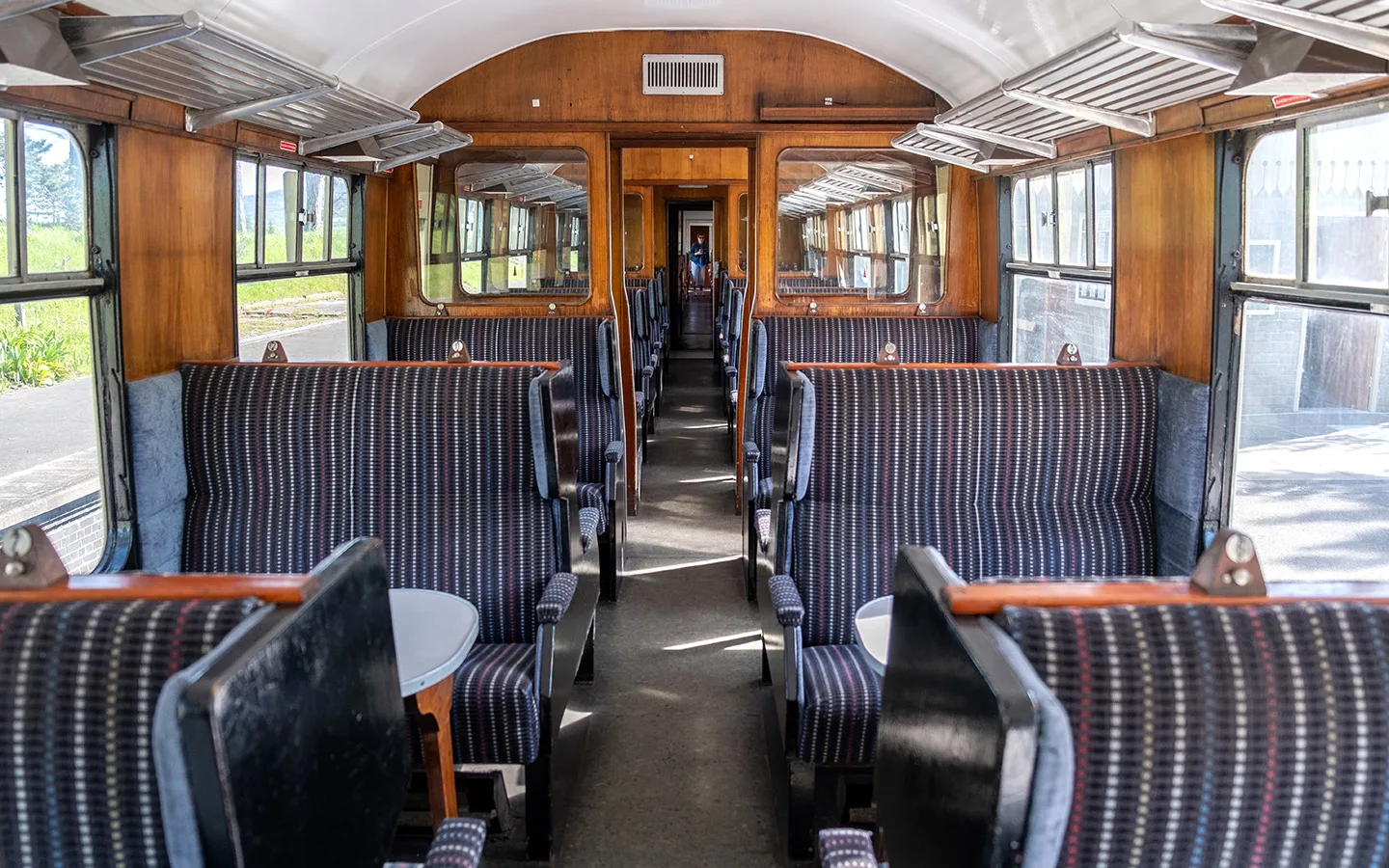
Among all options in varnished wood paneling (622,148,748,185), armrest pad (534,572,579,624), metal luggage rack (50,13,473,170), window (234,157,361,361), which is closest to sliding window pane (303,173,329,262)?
window (234,157,361,361)

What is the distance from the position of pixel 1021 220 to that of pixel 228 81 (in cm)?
342

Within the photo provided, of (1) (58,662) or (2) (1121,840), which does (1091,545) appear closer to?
(2) (1121,840)

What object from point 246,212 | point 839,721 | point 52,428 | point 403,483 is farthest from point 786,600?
point 246,212

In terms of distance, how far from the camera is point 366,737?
5.13ft

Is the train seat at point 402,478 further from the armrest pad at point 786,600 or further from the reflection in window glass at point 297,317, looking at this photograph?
A: the reflection in window glass at point 297,317

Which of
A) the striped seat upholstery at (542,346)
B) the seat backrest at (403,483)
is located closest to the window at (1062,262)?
the striped seat upholstery at (542,346)

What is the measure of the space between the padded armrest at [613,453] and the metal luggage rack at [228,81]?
4.90 feet

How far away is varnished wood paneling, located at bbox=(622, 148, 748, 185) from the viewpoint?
970cm

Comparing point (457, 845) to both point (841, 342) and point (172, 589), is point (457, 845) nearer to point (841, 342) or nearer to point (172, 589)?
point (172, 589)

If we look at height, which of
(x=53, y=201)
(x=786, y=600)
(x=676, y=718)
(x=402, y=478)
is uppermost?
(x=53, y=201)

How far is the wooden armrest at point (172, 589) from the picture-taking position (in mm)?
1349

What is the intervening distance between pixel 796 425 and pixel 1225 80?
1.31 meters

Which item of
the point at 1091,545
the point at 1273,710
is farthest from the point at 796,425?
the point at 1273,710

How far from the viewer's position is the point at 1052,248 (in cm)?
448
